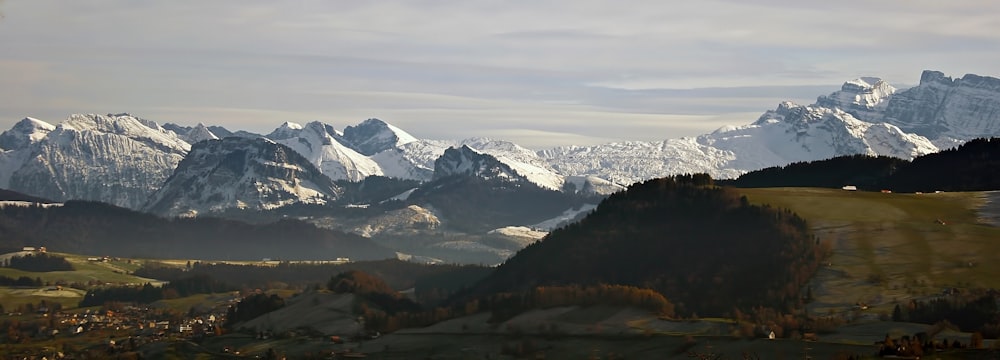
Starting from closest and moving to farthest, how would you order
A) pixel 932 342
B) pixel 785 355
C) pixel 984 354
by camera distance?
pixel 984 354 → pixel 932 342 → pixel 785 355

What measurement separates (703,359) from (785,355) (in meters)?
11.0

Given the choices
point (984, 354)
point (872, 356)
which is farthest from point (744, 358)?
point (984, 354)

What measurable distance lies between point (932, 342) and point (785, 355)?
2455cm

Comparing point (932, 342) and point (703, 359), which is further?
point (703, 359)

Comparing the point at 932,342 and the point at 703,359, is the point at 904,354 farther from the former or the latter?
the point at 703,359

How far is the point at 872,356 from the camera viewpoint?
172500 millimetres

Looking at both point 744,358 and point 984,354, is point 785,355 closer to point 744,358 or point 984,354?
point 744,358

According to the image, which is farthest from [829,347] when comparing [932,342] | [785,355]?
[932,342]

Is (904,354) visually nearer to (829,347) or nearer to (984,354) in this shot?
(984,354)

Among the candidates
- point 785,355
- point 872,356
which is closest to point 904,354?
point 872,356

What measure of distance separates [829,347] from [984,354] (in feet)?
111

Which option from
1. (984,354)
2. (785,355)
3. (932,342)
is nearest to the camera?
(984,354)

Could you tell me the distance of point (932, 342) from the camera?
17488cm

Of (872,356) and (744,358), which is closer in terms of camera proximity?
(872,356)
